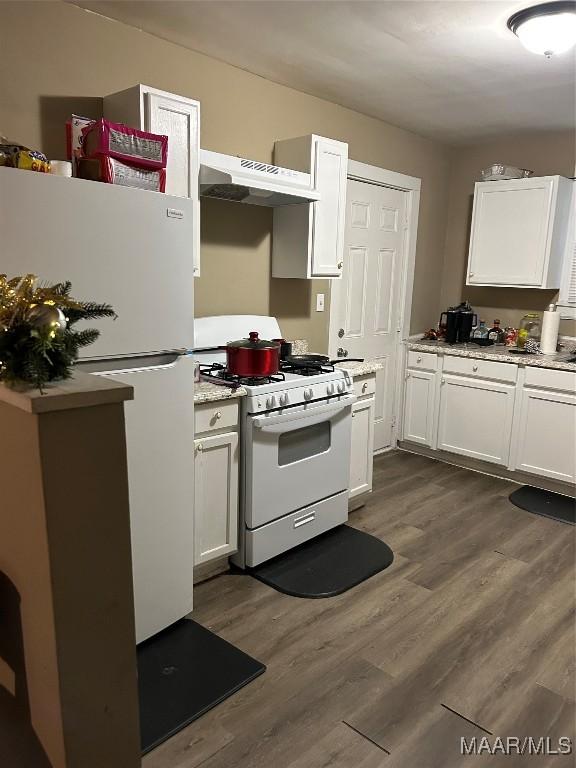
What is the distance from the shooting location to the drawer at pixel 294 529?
2.74 metres

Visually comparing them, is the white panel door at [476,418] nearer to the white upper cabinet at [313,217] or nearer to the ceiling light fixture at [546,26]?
the white upper cabinet at [313,217]

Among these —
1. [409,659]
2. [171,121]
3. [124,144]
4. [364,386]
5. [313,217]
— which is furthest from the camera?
[364,386]

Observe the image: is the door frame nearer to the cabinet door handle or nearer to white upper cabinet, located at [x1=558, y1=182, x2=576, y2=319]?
white upper cabinet, located at [x1=558, y1=182, x2=576, y2=319]

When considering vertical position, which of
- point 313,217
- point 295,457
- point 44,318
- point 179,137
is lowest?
point 295,457

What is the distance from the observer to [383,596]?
8.70 feet

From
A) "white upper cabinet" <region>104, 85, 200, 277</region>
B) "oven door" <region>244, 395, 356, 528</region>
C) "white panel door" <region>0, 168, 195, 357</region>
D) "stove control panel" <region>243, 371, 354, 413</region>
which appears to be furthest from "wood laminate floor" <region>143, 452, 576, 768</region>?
"white upper cabinet" <region>104, 85, 200, 277</region>

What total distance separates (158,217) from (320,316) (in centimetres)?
203

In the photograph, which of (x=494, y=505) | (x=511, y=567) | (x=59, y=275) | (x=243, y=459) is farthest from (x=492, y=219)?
(x=59, y=275)

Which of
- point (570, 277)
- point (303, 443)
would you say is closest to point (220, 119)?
point (303, 443)

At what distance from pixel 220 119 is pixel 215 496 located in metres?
1.95

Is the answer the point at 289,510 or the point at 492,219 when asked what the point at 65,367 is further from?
the point at 492,219

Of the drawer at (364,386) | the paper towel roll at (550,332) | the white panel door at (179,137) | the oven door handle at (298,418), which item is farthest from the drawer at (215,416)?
the paper towel roll at (550,332)

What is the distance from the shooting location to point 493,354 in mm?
4105

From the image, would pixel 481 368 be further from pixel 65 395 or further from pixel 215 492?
pixel 65 395
